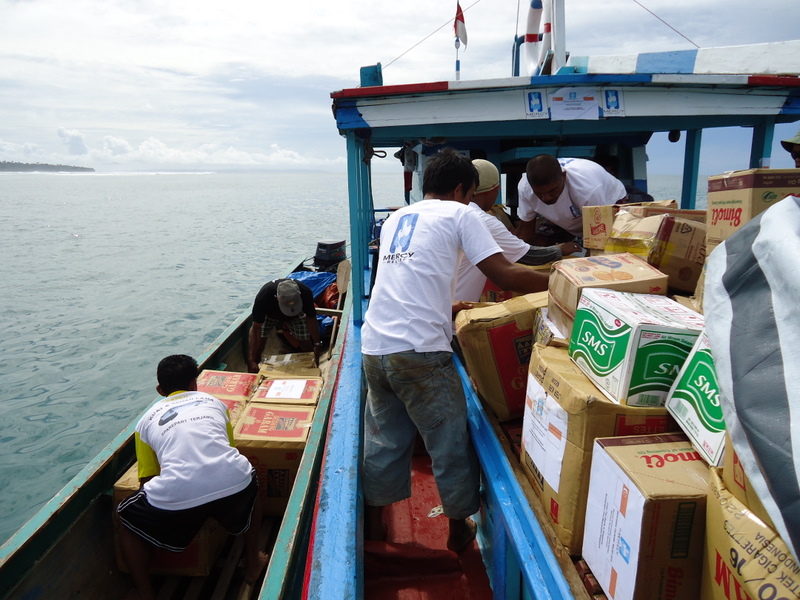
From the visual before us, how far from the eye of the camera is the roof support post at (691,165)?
4.96m

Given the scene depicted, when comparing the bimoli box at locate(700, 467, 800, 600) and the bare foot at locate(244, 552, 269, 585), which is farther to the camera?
the bare foot at locate(244, 552, 269, 585)

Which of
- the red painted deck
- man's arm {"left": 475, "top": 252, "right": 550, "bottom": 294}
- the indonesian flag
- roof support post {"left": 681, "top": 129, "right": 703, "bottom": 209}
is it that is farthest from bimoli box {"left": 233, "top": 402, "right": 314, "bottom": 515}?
the indonesian flag

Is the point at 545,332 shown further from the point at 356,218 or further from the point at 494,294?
the point at 356,218

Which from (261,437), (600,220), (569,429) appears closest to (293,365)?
(261,437)

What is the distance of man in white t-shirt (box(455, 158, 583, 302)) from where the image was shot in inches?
99.5

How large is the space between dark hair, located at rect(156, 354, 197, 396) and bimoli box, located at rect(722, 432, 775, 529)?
2.88m

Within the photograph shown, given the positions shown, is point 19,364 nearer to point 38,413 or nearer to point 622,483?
point 38,413

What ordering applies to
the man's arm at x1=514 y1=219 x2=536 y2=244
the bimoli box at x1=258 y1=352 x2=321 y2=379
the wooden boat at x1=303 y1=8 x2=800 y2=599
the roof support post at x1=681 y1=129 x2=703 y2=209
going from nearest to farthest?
the wooden boat at x1=303 y1=8 x2=800 y2=599
the man's arm at x1=514 y1=219 x2=536 y2=244
the bimoli box at x1=258 y1=352 x2=321 y2=379
the roof support post at x1=681 y1=129 x2=703 y2=209

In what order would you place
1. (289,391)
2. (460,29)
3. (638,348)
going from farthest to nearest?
1. (460,29)
2. (289,391)
3. (638,348)

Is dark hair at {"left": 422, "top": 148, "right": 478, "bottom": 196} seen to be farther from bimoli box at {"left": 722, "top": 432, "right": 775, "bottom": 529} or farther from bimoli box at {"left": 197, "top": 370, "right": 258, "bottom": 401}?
bimoli box at {"left": 197, "top": 370, "right": 258, "bottom": 401}

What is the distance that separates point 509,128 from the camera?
3949 millimetres

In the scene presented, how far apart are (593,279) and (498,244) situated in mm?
635

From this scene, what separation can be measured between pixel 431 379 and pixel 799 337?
4.68ft

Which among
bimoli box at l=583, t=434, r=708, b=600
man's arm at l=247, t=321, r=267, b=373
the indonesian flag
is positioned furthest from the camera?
the indonesian flag
